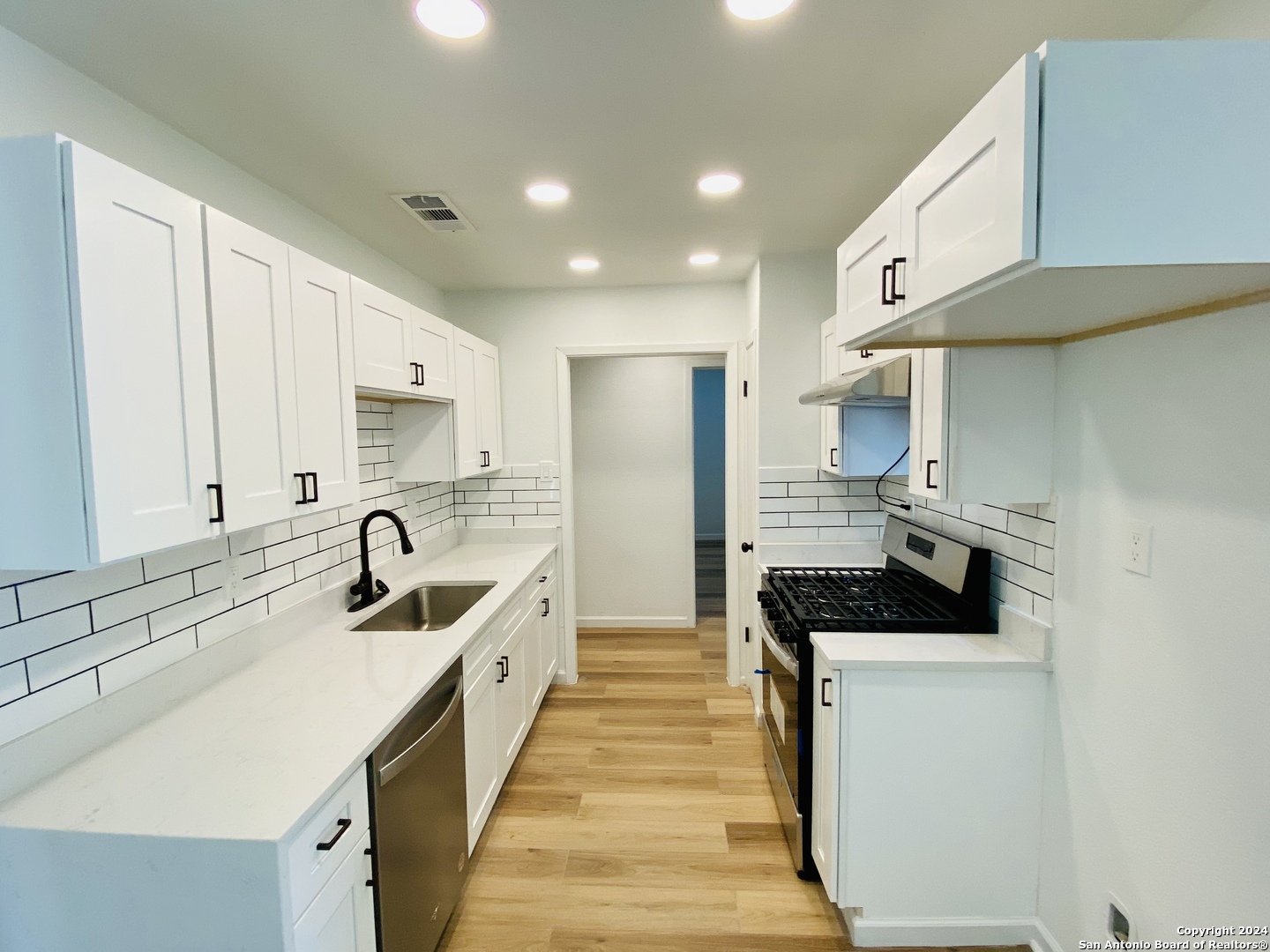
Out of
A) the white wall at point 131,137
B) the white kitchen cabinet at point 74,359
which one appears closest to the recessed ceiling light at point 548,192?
the white wall at point 131,137

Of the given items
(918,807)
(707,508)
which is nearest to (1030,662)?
(918,807)

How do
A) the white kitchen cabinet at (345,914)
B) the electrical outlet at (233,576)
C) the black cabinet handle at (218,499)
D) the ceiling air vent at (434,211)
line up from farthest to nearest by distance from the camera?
the ceiling air vent at (434,211), the electrical outlet at (233,576), the black cabinet handle at (218,499), the white kitchen cabinet at (345,914)

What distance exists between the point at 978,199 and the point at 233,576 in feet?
7.15

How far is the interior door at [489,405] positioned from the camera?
323 cm

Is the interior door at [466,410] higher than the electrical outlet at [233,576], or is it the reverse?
the interior door at [466,410]

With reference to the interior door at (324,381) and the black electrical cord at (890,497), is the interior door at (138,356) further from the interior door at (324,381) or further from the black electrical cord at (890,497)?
the black electrical cord at (890,497)

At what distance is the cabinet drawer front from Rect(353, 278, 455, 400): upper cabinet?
50.8 inches

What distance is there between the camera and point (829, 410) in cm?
281

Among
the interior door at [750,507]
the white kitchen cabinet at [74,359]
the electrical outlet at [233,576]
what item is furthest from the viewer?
the interior door at [750,507]

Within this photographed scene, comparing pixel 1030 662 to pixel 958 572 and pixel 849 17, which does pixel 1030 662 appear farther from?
pixel 849 17

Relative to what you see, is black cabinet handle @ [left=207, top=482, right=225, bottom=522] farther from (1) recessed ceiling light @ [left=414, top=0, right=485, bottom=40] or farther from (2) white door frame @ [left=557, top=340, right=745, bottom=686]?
(2) white door frame @ [left=557, top=340, right=745, bottom=686]

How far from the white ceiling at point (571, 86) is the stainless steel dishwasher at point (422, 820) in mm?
1633

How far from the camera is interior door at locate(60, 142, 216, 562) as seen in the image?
3.39 ft

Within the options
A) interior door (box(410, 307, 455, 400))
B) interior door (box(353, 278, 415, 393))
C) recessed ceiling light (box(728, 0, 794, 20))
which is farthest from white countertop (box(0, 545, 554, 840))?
recessed ceiling light (box(728, 0, 794, 20))
